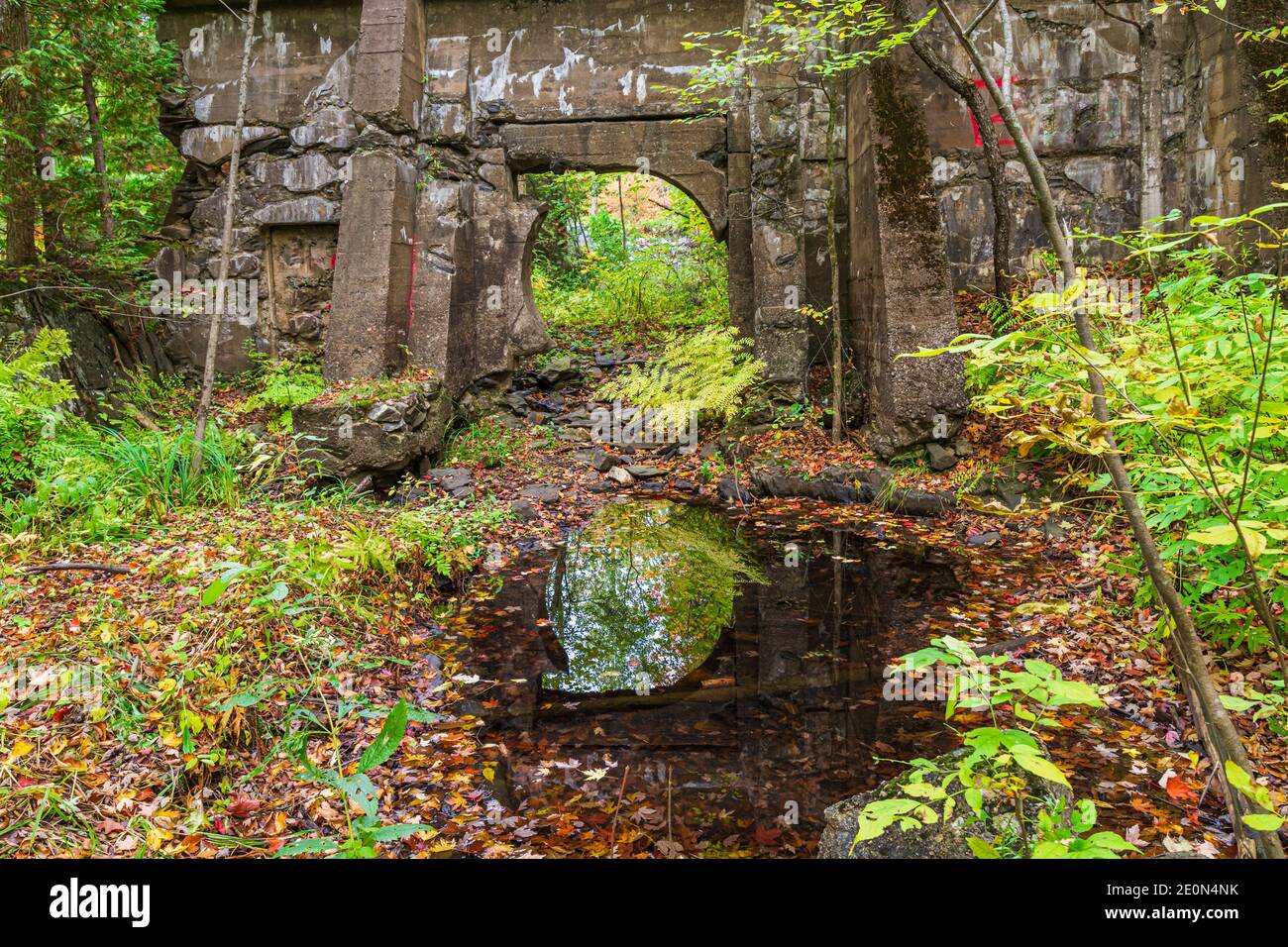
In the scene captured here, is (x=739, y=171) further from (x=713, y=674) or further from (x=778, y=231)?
(x=713, y=674)

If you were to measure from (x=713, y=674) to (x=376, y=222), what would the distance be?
6.77 metres

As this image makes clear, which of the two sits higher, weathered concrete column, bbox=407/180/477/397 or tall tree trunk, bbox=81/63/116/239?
tall tree trunk, bbox=81/63/116/239

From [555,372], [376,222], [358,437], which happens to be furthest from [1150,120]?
[358,437]

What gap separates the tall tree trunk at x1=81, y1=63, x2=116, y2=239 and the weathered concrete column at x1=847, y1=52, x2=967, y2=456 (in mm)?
8816

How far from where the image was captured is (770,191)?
909cm

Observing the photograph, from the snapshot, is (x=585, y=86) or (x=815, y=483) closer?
(x=815, y=483)

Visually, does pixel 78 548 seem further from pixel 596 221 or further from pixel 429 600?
pixel 596 221

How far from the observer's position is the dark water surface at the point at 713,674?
3.17 meters

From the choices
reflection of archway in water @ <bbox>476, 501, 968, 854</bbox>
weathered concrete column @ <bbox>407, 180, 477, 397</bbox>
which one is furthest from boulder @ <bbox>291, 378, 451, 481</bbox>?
reflection of archway in water @ <bbox>476, 501, 968, 854</bbox>

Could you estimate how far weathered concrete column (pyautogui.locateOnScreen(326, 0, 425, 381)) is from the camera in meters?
8.47

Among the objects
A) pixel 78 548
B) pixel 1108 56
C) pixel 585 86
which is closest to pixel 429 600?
pixel 78 548

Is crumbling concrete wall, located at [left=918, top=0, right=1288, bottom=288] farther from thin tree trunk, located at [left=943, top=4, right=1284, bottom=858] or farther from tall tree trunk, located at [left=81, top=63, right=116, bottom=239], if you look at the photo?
tall tree trunk, located at [left=81, top=63, right=116, bottom=239]

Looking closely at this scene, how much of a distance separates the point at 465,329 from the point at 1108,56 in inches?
332

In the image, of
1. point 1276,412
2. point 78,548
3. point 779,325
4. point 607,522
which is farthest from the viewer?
point 779,325
